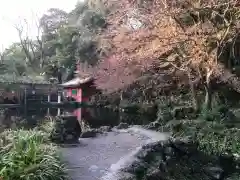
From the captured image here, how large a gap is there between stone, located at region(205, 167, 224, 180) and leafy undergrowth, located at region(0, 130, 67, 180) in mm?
3442

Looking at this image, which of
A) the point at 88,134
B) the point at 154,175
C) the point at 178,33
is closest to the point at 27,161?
the point at 154,175

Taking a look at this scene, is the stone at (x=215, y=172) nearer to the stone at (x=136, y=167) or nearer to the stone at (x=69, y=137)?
the stone at (x=136, y=167)

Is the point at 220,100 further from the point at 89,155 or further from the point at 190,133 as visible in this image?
the point at 89,155

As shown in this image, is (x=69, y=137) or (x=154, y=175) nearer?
(x=154, y=175)

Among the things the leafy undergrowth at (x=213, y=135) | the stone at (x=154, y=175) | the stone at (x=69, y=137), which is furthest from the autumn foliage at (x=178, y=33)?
the stone at (x=154, y=175)

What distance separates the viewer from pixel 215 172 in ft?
22.1

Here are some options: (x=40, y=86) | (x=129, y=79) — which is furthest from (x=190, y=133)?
(x=40, y=86)

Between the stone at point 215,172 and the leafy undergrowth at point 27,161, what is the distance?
3.44 m

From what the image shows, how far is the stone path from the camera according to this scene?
581 centimetres

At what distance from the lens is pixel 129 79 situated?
1517cm

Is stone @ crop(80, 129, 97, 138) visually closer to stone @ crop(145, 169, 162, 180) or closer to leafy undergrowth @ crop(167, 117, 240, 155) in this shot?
leafy undergrowth @ crop(167, 117, 240, 155)

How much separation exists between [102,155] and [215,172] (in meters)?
2.71

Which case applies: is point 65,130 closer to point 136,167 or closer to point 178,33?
point 136,167

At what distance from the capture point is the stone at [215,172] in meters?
6.62
